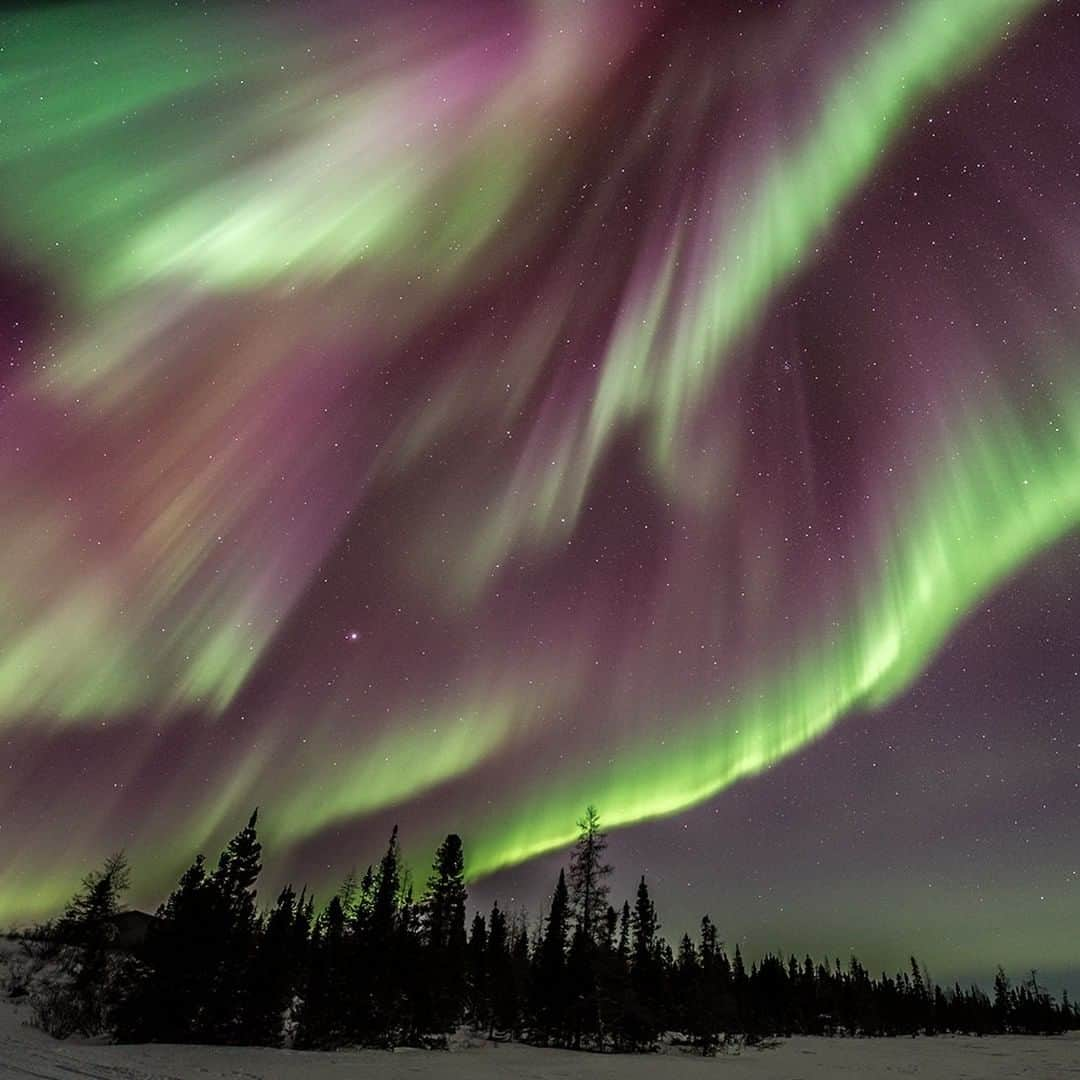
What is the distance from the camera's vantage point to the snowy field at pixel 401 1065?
18.7 metres

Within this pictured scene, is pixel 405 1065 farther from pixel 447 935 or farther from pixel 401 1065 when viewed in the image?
pixel 447 935

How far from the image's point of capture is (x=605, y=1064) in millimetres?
35812

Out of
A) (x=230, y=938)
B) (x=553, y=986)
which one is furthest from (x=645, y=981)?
(x=230, y=938)

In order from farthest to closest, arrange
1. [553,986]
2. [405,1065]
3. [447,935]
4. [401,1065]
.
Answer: [447,935] < [553,986] < [405,1065] < [401,1065]

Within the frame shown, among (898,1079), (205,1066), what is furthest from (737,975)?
(205,1066)

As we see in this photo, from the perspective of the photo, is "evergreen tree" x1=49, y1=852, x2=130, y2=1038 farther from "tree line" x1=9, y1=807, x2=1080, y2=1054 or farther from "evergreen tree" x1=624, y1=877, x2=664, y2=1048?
"evergreen tree" x1=624, y1=877, x2=664, y2=1048

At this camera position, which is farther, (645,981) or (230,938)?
(645,981)

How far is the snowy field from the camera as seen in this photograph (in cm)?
1870

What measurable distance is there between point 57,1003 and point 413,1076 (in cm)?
2364

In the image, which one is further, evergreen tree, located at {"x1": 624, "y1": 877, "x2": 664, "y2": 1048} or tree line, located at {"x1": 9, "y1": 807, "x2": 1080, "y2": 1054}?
evergreen tree, located at {"x1": 624, "y1": 877, "x2": 664, "y2": 1048}

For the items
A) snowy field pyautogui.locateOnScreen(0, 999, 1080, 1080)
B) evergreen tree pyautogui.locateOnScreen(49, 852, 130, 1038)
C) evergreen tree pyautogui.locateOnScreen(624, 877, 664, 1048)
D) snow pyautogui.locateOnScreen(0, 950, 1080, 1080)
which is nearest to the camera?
snowy field pyautogui.locateOnScreen(0, 999, 1080, 1080)

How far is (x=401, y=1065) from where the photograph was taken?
97.5 ft

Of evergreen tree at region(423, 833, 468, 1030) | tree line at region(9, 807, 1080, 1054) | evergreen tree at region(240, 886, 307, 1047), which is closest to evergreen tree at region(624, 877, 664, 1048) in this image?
tree line at region(9, 807, 1080, 1054)

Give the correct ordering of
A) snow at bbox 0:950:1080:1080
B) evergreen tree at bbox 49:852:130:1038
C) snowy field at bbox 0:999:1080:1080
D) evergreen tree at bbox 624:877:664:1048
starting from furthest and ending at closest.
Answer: evergreen tree at bbox 624:877:664:1048
evergreen tree at bbox 49:852:130:1038
snow at bbox 0:950:1080:1080
snowy field at bbox 0:999:1080:1080
